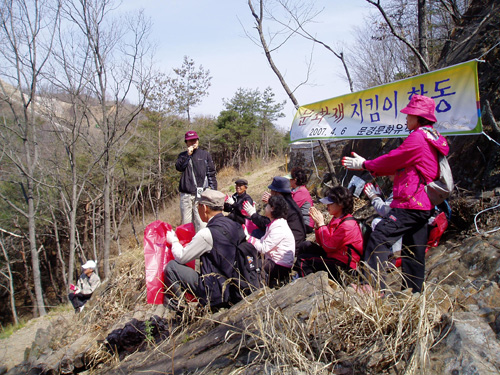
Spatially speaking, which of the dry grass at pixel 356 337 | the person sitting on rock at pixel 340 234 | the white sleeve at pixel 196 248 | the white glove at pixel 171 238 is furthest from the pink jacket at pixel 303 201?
the dry grass at pixel 356 337

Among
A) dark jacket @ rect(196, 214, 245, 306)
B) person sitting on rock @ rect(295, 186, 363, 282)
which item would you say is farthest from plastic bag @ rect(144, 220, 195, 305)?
person sitting on rock @ rect(295, 186, 363, 282)

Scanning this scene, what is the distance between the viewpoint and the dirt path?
6.95m

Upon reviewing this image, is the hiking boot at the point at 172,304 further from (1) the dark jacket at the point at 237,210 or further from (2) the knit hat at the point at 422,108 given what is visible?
(2) the knit hat at the point at 422,108

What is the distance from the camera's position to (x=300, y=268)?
11.6 ft

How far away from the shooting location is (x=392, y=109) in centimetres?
461

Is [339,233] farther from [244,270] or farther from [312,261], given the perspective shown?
[244,270]

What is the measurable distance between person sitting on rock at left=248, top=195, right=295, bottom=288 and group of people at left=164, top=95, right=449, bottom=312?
0.4 inches

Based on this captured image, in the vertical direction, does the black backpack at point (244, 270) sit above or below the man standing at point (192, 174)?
below

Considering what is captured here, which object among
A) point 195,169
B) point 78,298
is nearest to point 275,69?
point 195,169

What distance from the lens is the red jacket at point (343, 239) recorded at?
307 centimetres

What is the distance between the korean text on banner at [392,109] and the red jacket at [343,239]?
1.71 m

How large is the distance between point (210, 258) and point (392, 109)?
320cm

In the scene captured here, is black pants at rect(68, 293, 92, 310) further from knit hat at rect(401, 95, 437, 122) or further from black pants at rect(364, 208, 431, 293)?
knit hat at rect(401, 95, 437, 122)

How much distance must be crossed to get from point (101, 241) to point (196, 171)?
1519 cm
